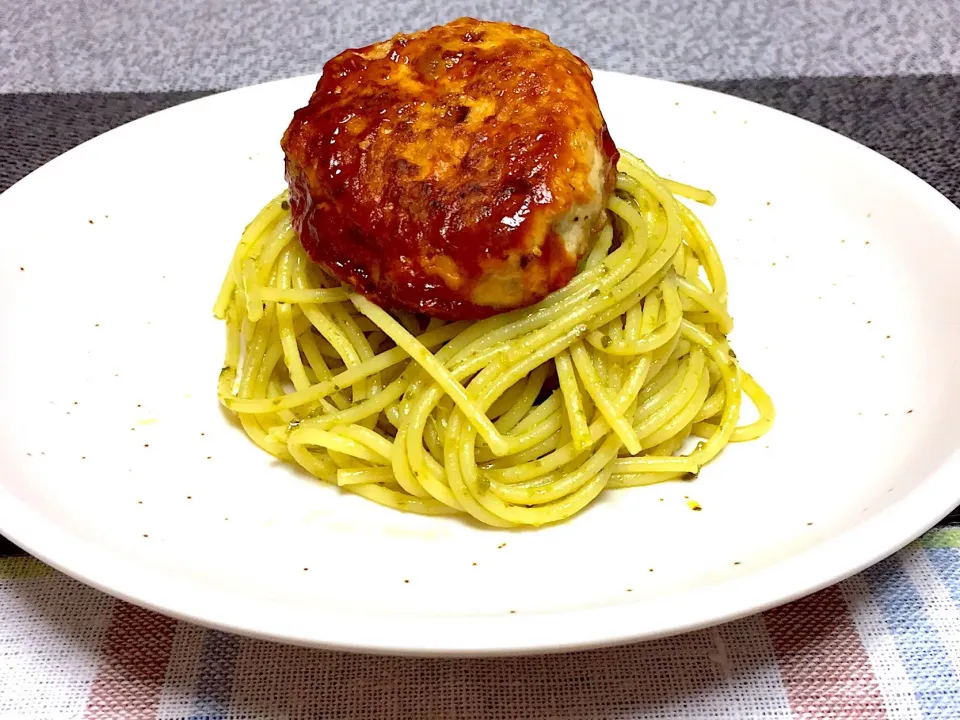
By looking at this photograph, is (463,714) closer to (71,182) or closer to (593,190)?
(593,190)

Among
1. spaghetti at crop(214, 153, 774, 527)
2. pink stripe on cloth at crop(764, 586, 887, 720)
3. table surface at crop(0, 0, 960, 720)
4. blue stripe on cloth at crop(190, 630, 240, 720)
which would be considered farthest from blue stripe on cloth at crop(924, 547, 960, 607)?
blue stripe on cloth at crop(190, 630, 240, 720)

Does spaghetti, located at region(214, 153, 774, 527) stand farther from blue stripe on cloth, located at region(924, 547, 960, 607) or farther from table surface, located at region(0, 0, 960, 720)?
blue stripe on cloth, located at region(924, 547, 960, 607)

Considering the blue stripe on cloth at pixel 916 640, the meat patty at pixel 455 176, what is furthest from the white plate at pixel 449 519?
the meat patty at pixel 455 176

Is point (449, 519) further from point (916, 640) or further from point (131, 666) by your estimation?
point (916, 640)

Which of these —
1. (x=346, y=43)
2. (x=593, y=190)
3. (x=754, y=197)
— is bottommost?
(x=346, y=43)

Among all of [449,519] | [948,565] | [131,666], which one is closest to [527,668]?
[449,519]

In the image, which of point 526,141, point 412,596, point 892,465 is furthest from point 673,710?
point 526,141
